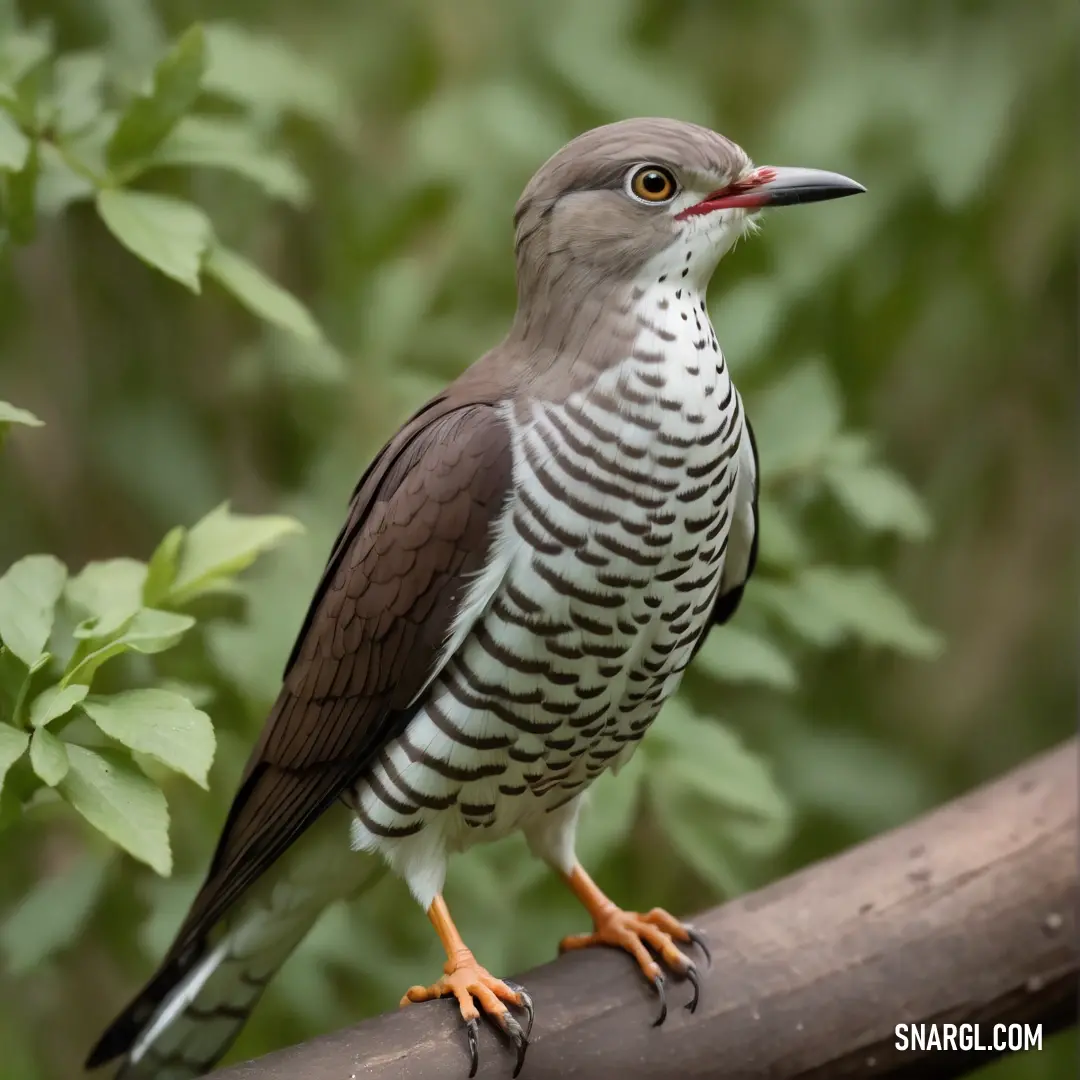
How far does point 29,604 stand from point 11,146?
22.9 inches

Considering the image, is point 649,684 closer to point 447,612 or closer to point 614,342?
point 447,612

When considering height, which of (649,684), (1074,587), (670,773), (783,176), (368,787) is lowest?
(1074,587)

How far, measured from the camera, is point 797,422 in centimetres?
246

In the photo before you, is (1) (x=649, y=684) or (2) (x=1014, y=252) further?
(2) (x=1014, y=252)

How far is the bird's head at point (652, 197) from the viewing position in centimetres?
170

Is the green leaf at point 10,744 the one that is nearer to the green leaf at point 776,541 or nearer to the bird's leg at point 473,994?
the bird's leg at point 473,994

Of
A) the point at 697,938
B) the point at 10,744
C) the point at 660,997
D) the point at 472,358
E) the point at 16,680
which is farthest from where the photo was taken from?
the point at 472,358

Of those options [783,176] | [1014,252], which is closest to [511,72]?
[1014,252]

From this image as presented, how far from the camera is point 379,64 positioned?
3.40 metres

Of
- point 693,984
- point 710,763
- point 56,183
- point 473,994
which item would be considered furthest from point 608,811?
point 56,183

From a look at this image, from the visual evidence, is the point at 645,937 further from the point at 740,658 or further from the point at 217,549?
the point at 217,549

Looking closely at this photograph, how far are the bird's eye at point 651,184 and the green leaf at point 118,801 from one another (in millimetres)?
900

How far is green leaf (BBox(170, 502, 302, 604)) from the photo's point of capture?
1.77m

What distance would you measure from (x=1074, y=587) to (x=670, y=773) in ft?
6.52
